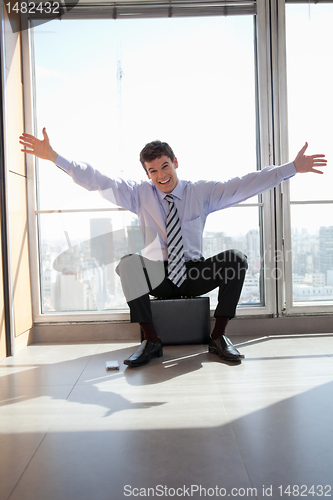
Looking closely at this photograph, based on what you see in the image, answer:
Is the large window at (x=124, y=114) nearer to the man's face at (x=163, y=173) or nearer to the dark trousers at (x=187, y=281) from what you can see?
the man's face at (x=163, y=173)

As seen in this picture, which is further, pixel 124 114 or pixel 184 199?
pixel 124 114

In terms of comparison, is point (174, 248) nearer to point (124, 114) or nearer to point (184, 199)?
point (184, 199)

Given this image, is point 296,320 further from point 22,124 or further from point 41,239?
point 22,124

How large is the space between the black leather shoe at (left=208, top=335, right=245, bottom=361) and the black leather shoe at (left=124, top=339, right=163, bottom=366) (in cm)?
30

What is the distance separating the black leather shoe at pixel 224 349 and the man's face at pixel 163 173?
971 millimetres

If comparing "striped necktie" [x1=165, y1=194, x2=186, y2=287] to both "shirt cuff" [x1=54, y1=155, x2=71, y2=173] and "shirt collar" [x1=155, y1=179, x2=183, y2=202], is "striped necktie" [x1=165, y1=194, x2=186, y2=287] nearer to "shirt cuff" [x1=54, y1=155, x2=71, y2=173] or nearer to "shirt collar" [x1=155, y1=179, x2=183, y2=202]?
"shirt collar" [x1=155, y1=179, x2=183, y2=202]

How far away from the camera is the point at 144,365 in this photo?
2314mm

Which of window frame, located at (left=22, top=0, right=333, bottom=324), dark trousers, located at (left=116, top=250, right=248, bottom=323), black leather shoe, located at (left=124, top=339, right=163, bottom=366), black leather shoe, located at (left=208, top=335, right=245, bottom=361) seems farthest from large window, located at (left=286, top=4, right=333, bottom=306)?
black leather shoe, located at (left=124, top=339, right=163, bottom=366)

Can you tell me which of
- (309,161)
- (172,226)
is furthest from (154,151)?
(309,161)

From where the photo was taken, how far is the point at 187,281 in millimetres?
2639

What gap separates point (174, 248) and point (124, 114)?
1107mm

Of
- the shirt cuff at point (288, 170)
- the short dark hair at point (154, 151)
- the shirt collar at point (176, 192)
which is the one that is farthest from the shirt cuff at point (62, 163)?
the shirt cuff at point (288, 170)

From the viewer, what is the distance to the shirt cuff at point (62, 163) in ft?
8.11

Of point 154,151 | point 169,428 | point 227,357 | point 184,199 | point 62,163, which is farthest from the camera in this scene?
point 184,199
